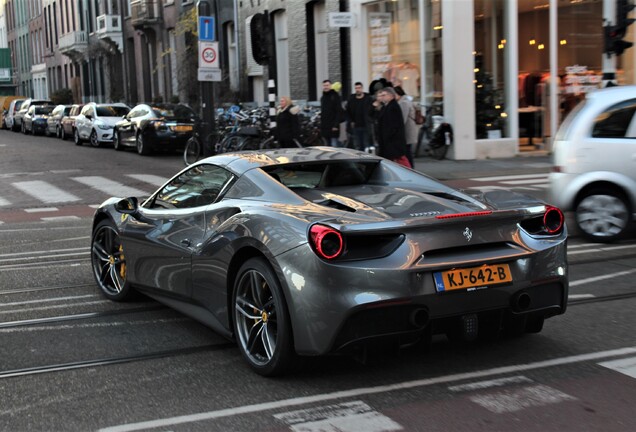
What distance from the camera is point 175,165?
20.9 meters

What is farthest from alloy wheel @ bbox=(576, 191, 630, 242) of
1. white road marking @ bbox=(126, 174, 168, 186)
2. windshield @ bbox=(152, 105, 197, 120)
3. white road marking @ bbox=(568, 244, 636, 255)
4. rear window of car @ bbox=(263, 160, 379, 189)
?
windshield @ bbox=(152, 105, 197, 120)

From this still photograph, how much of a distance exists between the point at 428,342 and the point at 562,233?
1108 mm

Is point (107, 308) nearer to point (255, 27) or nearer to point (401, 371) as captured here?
point (401, 371)

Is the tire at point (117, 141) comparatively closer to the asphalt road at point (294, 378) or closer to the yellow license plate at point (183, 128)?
the yellow license plate at point (183, 128)

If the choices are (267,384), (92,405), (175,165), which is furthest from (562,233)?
(175,165)

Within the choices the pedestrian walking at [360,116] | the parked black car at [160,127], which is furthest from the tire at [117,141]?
the pedestrian walking at [360,116]

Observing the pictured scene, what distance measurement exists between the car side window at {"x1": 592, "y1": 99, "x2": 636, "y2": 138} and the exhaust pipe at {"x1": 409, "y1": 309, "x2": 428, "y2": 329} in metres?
5.86

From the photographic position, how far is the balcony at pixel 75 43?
171 feet

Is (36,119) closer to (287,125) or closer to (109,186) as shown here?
(109,186)

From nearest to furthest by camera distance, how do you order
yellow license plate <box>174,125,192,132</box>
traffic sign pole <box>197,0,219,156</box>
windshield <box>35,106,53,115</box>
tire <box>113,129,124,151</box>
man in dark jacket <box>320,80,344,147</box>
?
man in dark jacket <box>320,80,344,147</box>, traffic sign pole <box>197,0,219,156</box>, yellow license plate <box>174,125,192,132</box>, tire <box>113,129,124,151</box>, windshield <box>35,106,53,115</box>

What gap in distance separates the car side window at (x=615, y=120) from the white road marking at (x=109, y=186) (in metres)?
8.57

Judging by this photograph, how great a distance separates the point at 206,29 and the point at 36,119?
2173cm

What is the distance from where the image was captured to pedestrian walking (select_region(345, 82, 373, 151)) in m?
17.2

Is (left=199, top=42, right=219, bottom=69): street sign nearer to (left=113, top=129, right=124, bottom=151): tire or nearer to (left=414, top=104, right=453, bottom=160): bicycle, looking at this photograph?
(left=414, top=104, right=453, bottom=160): bicycle
